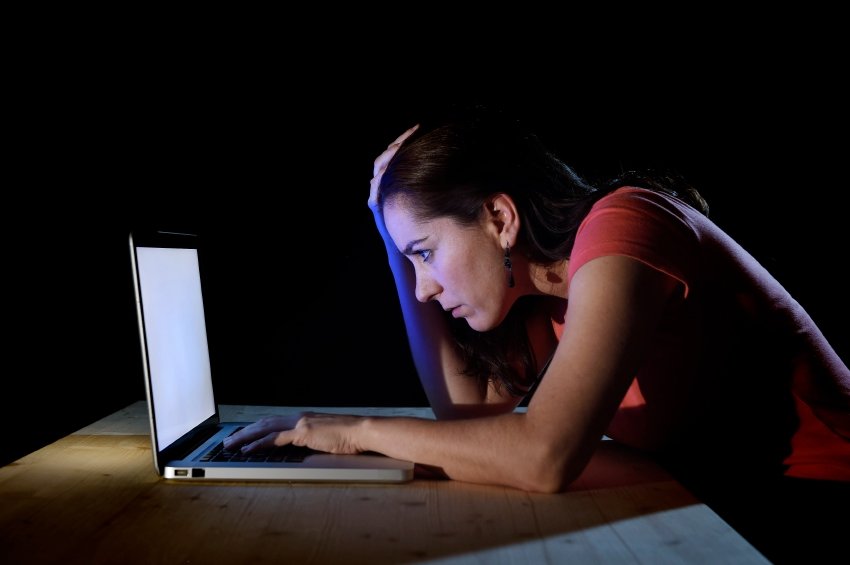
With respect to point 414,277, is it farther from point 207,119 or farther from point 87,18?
A: point 87,18

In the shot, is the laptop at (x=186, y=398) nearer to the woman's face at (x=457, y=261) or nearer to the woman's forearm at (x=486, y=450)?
the woman's forearm at (x=486, y=450)

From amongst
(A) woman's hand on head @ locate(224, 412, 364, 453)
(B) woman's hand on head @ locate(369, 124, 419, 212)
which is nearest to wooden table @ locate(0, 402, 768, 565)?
(A) woman's hand on head @ locate(224, 412, 364, 453)

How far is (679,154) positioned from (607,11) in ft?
1.61

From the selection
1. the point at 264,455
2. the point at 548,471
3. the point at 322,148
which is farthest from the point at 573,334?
the point at 322,148

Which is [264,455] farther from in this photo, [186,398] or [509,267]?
[509,267]

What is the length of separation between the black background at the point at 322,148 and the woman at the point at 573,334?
1.92ft

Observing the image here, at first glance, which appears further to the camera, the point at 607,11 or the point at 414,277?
the point at 607,11

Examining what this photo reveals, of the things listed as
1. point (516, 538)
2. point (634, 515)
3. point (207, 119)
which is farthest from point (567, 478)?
point (207, 119)

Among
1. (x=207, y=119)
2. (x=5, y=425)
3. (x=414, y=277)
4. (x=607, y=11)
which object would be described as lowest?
(x=5, y=425)

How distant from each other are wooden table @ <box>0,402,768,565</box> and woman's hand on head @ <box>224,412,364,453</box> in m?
0.13

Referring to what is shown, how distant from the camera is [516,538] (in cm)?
98

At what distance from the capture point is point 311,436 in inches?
53.2

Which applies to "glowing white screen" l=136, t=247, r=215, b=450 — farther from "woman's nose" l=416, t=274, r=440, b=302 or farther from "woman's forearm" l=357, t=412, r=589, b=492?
"woman's nose" l=416, t=274, r=440, b=302

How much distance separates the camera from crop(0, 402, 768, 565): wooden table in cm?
92
